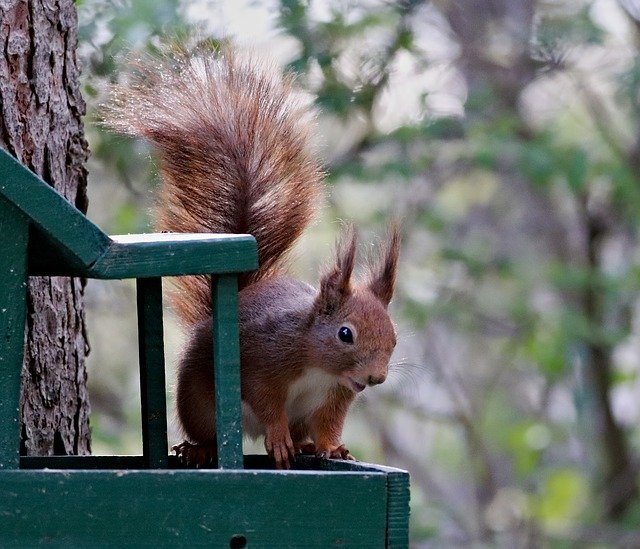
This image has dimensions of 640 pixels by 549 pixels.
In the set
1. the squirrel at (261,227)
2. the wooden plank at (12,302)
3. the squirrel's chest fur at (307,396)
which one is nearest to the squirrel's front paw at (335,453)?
the squirrel at (261,227)

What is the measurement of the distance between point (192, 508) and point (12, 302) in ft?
1.29

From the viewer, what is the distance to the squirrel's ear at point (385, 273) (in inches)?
88.5

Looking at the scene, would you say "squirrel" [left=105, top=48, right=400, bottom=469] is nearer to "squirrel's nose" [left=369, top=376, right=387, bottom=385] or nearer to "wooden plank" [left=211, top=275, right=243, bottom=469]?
"squirrel's nose" [left=369, top=376, right=387, bottom=385]

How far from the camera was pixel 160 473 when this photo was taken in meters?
1.57

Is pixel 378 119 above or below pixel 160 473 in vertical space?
above

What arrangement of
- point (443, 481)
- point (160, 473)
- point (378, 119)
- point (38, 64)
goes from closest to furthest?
1. point (160, 473)
2. point (38, 64)
3. point (378, 119)
4. point (443, 481)

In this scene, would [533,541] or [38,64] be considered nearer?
[38,64]

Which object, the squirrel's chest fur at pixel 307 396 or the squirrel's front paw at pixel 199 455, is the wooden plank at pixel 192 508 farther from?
the squirrel's chest fur at pixel 307 396

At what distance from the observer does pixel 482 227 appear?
7.36 metres

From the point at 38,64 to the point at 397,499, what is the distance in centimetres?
118

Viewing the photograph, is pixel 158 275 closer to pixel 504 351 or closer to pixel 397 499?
pixel 397 499

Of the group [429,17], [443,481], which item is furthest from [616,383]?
[429,17]

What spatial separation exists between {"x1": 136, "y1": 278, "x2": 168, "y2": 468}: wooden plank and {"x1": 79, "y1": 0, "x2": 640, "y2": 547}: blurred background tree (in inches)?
29.6

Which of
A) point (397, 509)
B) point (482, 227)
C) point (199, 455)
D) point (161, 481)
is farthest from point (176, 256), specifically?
point (482, 227)
